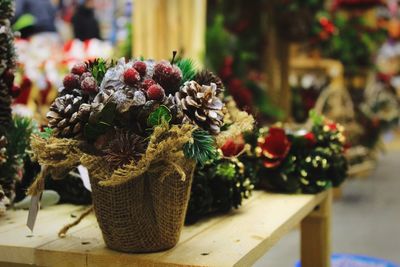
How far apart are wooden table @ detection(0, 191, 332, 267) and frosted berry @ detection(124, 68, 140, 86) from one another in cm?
33

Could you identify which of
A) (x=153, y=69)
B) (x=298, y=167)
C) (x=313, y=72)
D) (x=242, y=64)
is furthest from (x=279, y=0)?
(x=153, y=69)

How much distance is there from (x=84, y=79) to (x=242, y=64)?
3.60 m

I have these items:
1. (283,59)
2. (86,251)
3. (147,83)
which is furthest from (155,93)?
(283,59)

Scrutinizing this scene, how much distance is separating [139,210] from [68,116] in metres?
0.23

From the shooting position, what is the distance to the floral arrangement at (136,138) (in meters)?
1.25

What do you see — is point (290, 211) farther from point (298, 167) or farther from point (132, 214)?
point (132, 214)

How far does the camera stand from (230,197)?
5.59 ft

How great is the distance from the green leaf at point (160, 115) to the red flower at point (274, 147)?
2.51 ft

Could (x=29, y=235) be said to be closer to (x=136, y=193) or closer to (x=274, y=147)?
(x=136, y=193)

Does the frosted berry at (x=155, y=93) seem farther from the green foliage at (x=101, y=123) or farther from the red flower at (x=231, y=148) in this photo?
the red flower at (x=231, y=148)

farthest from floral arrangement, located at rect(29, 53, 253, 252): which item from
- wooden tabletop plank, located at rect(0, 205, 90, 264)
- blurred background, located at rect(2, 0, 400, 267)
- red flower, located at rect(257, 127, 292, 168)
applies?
blurred background, located at rect(2, 0, 400, 267)

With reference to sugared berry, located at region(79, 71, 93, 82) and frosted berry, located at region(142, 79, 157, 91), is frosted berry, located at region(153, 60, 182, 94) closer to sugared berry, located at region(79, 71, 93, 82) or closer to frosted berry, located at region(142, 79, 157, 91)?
frosted berry, located at region(142, 79, 157, 91)

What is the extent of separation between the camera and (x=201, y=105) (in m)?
1.28

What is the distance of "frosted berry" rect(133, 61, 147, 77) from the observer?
1306 millimetres
